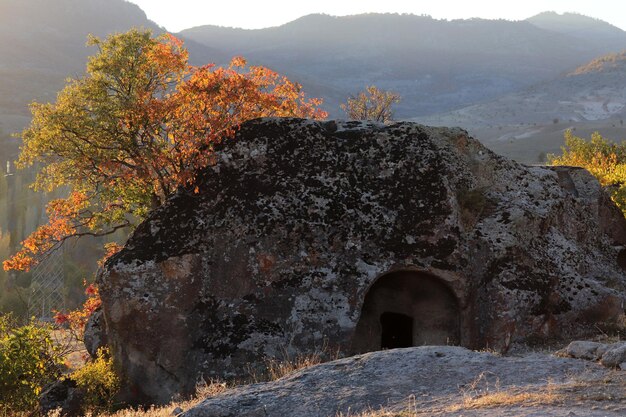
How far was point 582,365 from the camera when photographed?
34.9ft

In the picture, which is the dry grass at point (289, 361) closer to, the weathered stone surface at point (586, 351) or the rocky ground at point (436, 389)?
the rocky ground at point (436, 389)

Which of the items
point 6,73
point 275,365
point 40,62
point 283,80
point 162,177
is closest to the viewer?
point 275,365

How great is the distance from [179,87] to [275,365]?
29.3 feet

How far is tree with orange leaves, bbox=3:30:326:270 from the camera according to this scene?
18812mm

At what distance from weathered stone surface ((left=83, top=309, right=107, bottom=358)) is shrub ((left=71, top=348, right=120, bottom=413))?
4.52 feet

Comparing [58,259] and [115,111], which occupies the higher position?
[115,111]

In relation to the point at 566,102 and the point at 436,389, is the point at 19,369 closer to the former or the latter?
the point at 436,389

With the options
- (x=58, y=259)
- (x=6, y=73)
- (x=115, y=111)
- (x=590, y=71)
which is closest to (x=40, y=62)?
(x=6, y=73)

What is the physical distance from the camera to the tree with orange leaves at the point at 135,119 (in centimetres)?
1881

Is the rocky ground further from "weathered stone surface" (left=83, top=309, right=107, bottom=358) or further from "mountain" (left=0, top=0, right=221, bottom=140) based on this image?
"mountain" (left=0, top=0, right=221, bottom=140)

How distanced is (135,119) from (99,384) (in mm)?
7539

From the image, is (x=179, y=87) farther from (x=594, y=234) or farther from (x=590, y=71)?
(x=590, y=71)

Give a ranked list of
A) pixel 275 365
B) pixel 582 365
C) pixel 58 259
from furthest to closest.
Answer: pixel 58 259 → pixel 275 365 → pixel 582 365

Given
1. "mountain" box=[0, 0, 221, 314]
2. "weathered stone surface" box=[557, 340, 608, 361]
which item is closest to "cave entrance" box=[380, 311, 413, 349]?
"weathered stone surface" box=[557, 340, 608, 361]
